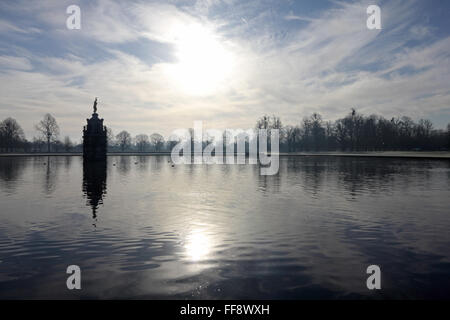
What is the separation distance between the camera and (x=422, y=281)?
6625mm

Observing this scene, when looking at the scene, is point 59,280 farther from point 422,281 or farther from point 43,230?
point 422,281

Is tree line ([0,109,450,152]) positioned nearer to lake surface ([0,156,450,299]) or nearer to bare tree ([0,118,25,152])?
bare tree ([0,118,25,152])

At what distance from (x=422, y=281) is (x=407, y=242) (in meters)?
3.08

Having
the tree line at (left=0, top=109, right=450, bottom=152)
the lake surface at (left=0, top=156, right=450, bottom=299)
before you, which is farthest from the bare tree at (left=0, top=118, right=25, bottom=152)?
the lake surface at (left=0, top=156, right=450, bottom=299)

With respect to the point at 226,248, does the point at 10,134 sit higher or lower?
higher

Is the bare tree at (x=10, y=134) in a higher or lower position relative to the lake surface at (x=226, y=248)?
higher

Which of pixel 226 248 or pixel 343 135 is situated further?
pixel 343 135

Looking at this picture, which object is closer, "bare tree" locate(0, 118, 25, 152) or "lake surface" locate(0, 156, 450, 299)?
"lake surface" locate(0, 156, 450, 299)

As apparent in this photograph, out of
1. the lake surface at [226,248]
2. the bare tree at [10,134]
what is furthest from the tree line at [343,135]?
the lake surface at [226,248]

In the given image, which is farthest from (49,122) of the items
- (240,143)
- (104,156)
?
(240,143)

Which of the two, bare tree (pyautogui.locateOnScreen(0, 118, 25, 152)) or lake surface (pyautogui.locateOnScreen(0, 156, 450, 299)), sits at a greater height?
bare tree (pyautogui.locateOnScreen(0, 118, 25, 152))

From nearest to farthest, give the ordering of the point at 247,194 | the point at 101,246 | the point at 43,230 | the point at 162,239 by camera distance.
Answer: the point at 101,246, the point at 162,239, the point at 43,230, the point at 247,194

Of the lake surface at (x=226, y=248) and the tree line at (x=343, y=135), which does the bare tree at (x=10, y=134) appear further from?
the lake surface at (x=226, y=248)

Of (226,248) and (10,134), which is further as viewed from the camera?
(10,134)
